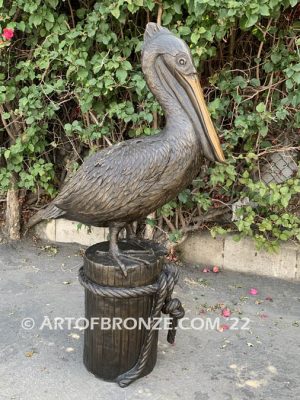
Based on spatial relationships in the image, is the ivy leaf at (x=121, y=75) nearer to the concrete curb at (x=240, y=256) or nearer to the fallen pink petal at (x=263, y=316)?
the concrete curb at (x=240, y=256)

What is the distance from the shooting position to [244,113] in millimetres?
3891

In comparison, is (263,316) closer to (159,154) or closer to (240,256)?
(240,256)

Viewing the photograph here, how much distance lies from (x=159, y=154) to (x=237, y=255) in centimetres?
203

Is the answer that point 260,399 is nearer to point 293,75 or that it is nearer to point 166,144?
point 166,144

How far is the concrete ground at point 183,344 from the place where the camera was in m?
2.76

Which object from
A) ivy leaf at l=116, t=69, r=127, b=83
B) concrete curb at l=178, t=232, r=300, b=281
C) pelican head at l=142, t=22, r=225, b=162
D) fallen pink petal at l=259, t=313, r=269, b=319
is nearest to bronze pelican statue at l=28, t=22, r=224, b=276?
pelican head at l=142, t=22, r=225, b=162

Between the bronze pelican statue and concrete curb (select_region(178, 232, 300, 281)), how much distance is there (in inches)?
70.2

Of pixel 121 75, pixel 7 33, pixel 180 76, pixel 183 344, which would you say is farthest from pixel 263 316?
pixel 7 33

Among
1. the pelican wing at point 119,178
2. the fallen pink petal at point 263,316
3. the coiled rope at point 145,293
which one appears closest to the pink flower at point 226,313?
the fallen pink petal at point 263,316

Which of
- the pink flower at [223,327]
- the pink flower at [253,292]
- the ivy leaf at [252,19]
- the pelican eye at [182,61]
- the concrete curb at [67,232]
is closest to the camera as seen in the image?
the pelican eye at [182,61]

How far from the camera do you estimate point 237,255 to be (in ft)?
14.1

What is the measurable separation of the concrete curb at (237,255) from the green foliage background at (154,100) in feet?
0.48

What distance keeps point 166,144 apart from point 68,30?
1.78m

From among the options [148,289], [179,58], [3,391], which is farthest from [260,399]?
[179,58]
